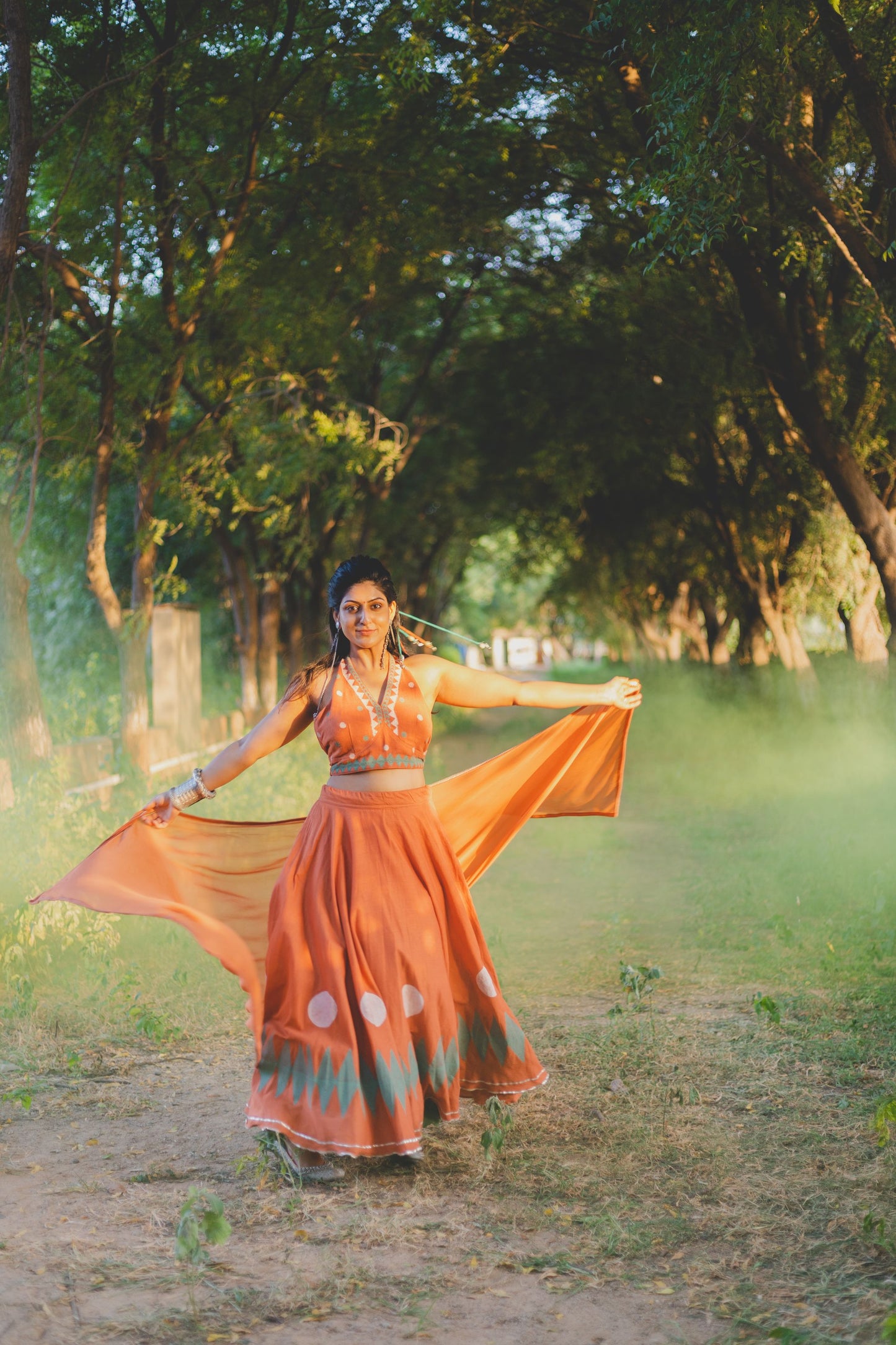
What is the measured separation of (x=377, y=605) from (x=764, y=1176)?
7.87ft

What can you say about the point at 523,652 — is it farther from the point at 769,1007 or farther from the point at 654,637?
the point at 769,1007

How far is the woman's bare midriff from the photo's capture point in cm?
468

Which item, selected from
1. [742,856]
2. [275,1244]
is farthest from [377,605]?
[742,856]

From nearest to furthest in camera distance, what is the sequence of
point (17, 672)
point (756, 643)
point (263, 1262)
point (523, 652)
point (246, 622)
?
1. point (263, 1262)
2. point (17, 672)
3. point (246, 622)
4. point (756, 643)
5. point (523, 652)

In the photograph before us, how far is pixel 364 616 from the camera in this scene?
15.4 feet

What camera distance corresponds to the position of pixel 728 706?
854 inches

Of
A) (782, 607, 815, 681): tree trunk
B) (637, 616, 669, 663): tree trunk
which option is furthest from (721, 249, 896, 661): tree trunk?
(637, 616, 669, 663): tree trunk

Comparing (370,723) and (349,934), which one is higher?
(370,723)

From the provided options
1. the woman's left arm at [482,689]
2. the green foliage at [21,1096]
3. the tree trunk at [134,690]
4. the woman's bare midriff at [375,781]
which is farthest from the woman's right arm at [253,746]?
the tree trunk at [134,690]

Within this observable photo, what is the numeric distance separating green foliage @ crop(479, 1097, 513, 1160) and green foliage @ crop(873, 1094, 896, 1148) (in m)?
1.29

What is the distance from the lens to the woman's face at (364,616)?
470 cm

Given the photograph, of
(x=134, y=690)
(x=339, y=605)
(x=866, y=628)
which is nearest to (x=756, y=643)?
(x=866, y=628)

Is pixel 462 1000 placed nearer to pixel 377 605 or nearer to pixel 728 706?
pixel 377 605

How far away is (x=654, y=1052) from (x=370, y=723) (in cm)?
224
